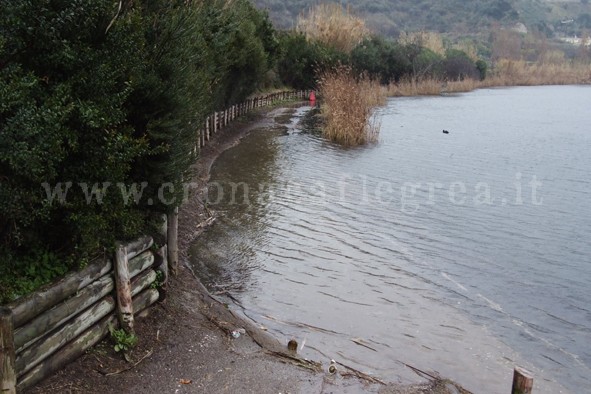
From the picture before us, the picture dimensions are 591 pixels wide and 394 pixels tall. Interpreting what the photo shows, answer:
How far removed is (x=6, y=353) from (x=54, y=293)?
0.61 meters

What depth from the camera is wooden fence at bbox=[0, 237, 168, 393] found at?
3.96 metres

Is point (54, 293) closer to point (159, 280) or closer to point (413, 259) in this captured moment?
point (159, 280)

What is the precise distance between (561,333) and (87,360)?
5.29 m

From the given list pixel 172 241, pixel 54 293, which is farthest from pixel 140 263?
pixel 54 293

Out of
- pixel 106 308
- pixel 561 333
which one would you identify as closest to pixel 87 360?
pixel 106 308

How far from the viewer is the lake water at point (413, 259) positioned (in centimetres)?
607

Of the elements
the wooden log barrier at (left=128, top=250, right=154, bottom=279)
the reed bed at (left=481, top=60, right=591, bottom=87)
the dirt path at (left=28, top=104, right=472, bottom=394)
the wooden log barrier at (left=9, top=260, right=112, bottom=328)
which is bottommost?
the reed bed at (left=481, top=60, right=591, bottom=87)

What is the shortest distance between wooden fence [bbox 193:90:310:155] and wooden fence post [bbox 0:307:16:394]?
5.07 meters

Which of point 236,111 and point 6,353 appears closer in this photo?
point 6,353

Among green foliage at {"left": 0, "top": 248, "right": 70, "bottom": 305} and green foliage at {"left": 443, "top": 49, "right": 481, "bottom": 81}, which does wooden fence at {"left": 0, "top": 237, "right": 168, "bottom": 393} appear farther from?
green foliage at {"left": 443, "top": 49, "right": 481, "bottom": 81}

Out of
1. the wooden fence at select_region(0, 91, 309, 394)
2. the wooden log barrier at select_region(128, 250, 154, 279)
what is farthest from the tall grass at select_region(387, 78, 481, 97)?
the wooden fence at select_region(0, 91, 309, 394)

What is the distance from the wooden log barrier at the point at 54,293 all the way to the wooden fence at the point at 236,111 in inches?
157

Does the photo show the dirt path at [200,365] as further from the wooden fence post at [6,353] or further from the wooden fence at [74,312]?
the wooden fence post at [6,353]

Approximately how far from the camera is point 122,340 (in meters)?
5.07
